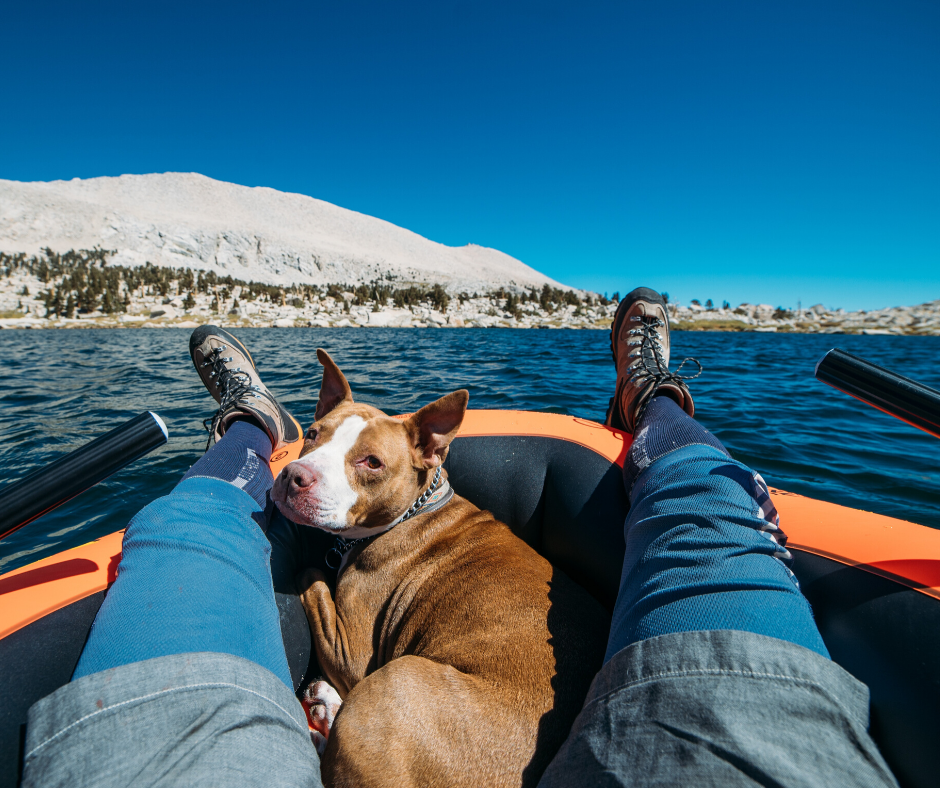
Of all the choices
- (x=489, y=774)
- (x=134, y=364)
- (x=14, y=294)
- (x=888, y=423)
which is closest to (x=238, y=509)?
(x=489, y=774)

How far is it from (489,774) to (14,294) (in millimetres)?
53156

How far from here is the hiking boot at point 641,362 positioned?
3229 mm

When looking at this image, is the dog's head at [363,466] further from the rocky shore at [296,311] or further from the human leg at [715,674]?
the rocky shore at [296,311]

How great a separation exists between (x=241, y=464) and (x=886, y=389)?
120 inches

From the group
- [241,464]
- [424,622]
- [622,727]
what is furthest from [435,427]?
[622,727]

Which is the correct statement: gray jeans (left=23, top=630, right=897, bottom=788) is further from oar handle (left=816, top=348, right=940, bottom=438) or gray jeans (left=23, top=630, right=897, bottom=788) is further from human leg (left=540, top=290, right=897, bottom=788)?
oar handle (left=816, top=348, right=940, bottom=438)

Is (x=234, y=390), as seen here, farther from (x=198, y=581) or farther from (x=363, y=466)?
(x=198, y=581)

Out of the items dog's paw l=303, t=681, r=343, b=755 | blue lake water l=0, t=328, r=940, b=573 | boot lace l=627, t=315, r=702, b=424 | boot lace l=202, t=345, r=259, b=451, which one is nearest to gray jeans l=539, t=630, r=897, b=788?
dog's paw l=303, t=681, r=343, b=755

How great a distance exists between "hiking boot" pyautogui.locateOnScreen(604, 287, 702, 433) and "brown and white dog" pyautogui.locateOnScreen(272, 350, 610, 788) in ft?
4.94

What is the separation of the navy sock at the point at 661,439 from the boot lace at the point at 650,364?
390 millimetres

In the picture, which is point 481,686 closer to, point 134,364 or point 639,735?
point 639,735

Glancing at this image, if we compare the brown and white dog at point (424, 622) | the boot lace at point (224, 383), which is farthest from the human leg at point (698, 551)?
the boot lace at point (224, 383)

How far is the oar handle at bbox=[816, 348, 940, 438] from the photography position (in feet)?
4.97

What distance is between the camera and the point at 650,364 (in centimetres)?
370
